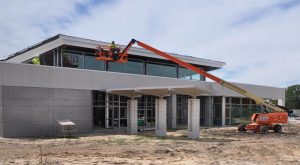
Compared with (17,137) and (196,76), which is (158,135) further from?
(196,76)

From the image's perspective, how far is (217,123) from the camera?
36.7 metres

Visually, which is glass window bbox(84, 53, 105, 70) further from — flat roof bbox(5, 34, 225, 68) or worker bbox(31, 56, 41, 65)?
worker bbox(31, 56, 41, 65)

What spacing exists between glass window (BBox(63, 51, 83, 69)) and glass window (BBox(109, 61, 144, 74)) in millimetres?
2683

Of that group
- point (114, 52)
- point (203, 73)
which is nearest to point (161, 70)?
point (203, 73)

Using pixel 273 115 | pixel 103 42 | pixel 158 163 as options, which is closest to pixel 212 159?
pixel 158 163

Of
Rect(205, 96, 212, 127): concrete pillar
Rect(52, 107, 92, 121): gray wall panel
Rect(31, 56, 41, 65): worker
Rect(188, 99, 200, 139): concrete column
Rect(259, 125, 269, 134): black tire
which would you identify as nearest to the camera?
Rect(188, 99, 200, 139): concrete column

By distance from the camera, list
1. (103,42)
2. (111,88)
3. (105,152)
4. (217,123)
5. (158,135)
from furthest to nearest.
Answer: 1. (217,123)
2. (103,42)
3. (111,88)
4. (158,135)
5. (105,152)

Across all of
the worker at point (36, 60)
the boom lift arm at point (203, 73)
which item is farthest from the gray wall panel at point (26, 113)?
the worker at point (36, 60)

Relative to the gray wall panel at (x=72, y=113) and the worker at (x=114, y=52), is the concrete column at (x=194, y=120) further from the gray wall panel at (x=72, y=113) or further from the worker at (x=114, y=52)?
the gray wall panel at (x=72, y=113)

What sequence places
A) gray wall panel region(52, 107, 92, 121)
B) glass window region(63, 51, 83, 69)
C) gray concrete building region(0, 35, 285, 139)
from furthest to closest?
glass window region(63, 51, 83, 69)
gray wall panel region(52, 107, 92, 121)
gray concrete building region(0, 35, 285, 139)

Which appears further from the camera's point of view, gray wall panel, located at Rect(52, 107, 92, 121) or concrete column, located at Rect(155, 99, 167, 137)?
concrete column, located at Rect(155, 99, 167, 137)

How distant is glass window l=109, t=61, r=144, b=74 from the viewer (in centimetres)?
3105

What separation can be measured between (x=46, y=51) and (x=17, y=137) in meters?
11.0

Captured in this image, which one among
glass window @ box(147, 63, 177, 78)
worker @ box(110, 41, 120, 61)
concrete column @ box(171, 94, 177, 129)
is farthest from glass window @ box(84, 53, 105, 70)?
worker @ box(110, 41, 120, 61)
